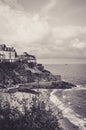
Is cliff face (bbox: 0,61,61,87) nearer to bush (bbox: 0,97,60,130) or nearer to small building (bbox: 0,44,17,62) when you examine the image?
small building (bbox: 0,44,17,62)

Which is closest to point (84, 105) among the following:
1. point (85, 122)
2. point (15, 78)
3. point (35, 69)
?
point (85, 122)

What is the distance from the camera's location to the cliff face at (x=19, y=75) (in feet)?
242

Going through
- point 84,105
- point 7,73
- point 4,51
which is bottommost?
point 84,105

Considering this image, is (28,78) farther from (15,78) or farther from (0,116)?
(0,116)

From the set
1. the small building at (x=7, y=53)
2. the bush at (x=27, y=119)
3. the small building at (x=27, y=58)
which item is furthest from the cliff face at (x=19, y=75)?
the bush at (x=27, y=119)

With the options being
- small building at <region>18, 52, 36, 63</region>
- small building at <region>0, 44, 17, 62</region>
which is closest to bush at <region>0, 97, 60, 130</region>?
small building at <region>0, 44, 17, 62</region>

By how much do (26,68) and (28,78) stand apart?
30.3 feet

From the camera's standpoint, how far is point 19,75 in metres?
81.4

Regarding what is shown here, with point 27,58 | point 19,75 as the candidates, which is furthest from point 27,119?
point 27,58

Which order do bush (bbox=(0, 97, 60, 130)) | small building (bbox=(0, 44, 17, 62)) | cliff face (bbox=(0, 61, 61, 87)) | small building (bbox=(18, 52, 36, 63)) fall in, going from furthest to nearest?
small building (bbox=(18, 52, 36, 63)) < small building (bbox=(0, 44, 17, 62)) < cliff face (bbox=(0, 61, 61, 87)) < bush (bbox=(0, 97, 60, 130))

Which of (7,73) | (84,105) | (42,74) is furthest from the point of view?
(42,74)

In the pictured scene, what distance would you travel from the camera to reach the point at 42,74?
90.1 metres

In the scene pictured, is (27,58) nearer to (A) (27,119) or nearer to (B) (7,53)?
(B) (7,53)

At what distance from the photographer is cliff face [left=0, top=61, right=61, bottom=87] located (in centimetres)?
7362
